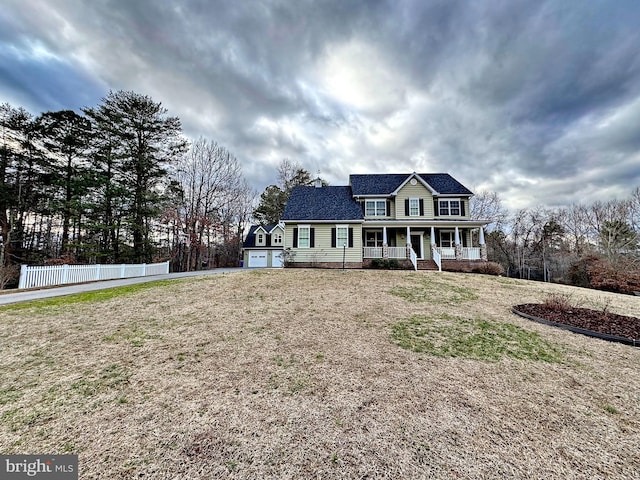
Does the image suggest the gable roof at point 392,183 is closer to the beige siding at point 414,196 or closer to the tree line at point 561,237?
the beige siding at point 414,196

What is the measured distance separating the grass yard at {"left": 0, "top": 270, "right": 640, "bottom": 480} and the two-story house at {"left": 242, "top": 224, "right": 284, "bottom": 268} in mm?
21742

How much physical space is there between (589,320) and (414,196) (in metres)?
13.9

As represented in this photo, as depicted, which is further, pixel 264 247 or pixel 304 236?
pixel 264 247

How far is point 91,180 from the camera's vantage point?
60.5ft

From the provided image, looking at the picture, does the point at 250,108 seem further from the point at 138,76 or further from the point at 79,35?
the point at 79,35

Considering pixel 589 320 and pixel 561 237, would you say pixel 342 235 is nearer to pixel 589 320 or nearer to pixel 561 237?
pixel 589 320

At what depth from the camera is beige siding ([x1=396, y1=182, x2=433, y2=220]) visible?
1980cm

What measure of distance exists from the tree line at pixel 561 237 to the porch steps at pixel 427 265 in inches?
464

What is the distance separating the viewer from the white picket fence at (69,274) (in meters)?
11.1

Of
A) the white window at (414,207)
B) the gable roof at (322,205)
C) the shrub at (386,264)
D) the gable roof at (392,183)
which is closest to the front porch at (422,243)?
the shrub at (386,264)

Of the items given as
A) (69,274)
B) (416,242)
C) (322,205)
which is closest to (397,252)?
(416,242)

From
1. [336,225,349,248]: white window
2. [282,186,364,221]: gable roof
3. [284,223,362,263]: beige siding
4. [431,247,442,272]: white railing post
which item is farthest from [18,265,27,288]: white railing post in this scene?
[431,247,442,272]: white railing post

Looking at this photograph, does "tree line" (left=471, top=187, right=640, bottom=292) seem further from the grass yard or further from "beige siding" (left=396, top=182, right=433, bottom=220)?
the grass yard

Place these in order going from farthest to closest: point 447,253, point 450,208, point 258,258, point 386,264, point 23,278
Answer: point 258,258 → point 450,208 → point 447,253 → point 386,264 → point 23,278
